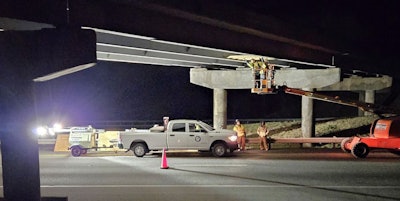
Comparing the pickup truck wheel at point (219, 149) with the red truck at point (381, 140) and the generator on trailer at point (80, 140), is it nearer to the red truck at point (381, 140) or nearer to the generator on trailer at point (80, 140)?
the red truck at point (381, 140)

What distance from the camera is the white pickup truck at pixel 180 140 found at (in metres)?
20.5

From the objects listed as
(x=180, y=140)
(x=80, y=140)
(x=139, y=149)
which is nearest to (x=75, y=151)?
(x=80, y=140)

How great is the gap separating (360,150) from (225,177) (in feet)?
24.0

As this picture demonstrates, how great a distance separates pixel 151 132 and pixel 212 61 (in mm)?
6753

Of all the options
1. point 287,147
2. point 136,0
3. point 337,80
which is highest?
point 136,0

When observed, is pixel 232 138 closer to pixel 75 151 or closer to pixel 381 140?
pixel 381 140

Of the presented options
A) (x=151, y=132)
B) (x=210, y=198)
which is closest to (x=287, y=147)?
(x=151, y=132)

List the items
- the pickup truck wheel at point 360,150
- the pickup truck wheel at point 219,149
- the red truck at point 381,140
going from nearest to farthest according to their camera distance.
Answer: the red truck at point 381,140 < the pickup truck wheel at point 360,150 < the pickup truck wheel at point 219,149

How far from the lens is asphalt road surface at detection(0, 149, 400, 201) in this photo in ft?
40.9

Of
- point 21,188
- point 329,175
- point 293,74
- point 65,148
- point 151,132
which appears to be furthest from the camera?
point 293,74

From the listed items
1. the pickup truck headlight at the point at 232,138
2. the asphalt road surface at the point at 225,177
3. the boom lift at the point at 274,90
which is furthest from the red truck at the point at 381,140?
the pickup truck headlight at the point at 232,138

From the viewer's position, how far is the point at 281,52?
2061 cm

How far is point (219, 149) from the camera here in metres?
20.5

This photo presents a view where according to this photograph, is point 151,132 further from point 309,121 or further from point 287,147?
point 309,121
